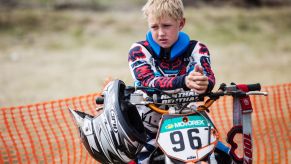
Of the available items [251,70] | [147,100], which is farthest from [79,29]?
[147,100]

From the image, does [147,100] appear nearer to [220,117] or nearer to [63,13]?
[220,117]

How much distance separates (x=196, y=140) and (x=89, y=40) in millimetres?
18040

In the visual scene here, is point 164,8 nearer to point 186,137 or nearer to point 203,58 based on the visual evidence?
point 203,58

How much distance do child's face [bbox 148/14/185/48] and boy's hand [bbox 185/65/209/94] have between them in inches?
24.9

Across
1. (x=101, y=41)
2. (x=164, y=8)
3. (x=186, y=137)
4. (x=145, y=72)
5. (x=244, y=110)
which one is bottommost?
(x=101, y=41)

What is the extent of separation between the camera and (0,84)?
48.0 ft

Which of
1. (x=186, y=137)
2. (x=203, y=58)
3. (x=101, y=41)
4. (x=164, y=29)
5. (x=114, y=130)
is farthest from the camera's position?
(x=101, y=41)

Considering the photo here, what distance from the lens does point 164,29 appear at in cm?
449

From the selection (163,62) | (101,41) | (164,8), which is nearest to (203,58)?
(163,62)

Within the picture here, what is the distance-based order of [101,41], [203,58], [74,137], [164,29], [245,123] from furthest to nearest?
[101,41] < [74,137] < [203,58] < [164,29] < [245,123]

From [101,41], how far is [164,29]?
17.2 meters

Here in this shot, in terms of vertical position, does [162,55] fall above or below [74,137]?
above

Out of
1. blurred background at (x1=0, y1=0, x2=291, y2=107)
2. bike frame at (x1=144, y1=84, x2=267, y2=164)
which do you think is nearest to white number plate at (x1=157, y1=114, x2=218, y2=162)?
bike frame at (x1=144, y1=84, x2=267, y2=164)

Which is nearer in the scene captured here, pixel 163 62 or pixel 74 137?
pixel 163 62
